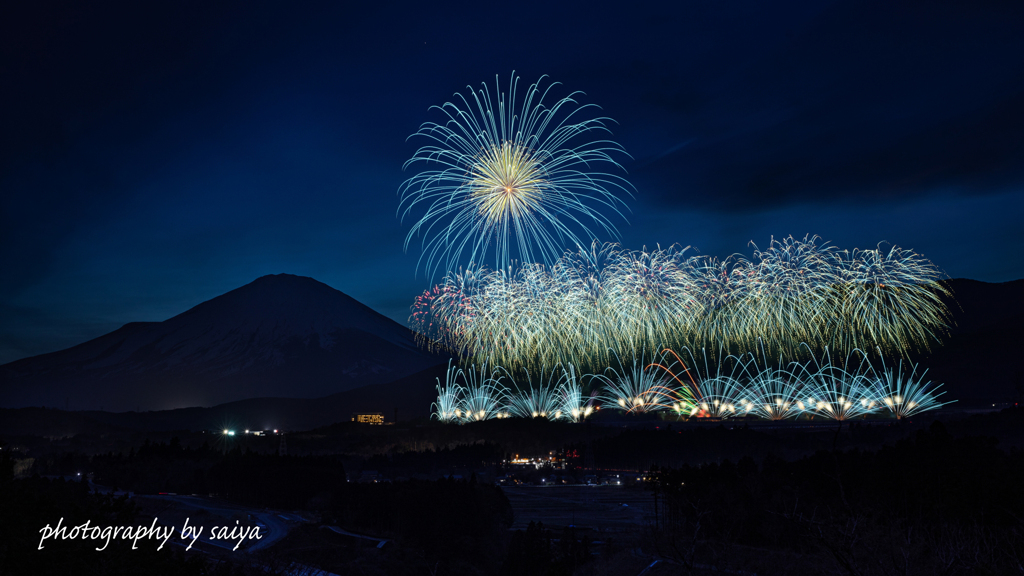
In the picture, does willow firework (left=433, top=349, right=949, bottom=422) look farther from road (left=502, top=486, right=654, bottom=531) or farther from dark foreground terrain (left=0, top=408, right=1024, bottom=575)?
road (left=502, top=486, right=654, bottom=531)

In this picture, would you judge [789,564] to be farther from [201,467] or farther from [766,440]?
[201,467]

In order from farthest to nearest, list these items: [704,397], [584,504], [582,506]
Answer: [704,397], [584,504], [582,506]

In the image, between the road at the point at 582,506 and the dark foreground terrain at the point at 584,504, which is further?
the road at the point at 582,506

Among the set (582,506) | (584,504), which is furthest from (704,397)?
(582,506)

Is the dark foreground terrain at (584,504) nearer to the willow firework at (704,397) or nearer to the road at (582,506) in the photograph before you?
the road at (582,506)

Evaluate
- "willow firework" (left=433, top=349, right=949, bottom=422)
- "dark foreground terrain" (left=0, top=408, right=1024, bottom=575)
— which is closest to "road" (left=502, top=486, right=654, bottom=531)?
"dark foreground terrain" (left=0, top=408, right=1024, bottom=575)

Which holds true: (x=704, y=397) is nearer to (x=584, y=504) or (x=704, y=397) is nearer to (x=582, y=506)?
(x=584, y=504)

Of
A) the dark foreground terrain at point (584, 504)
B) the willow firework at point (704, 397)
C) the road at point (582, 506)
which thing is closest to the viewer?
the dark foreground terrain at point (584, 504)

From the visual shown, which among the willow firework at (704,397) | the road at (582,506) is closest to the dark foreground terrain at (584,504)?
the road at (582,506)
